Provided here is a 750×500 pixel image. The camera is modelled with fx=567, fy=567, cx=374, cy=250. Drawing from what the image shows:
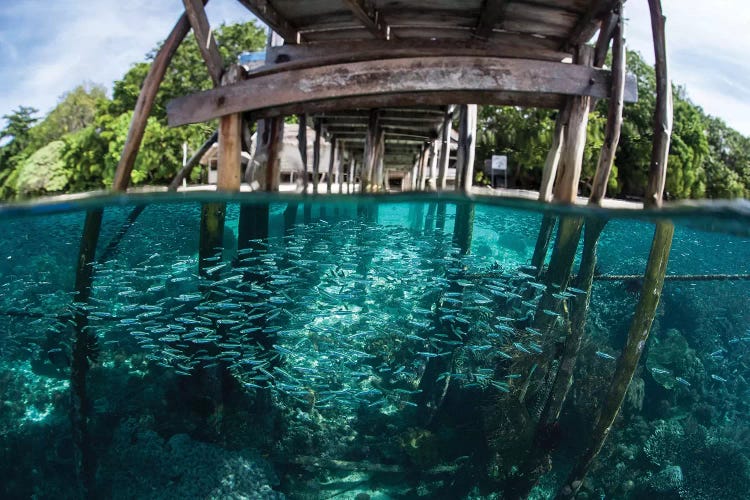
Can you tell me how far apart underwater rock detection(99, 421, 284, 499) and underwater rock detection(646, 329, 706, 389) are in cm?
449

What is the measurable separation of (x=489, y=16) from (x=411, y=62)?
115 cm

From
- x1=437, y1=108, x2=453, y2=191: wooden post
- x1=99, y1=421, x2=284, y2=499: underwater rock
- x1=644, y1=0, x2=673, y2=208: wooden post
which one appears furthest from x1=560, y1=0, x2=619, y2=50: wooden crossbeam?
x1=99, y1=421, x2=284, y2=499: underwater rock

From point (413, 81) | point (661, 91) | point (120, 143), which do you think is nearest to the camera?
point (413, 81)

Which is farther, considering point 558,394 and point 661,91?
point 661,91

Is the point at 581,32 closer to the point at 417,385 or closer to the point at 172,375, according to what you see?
the point at 417,385

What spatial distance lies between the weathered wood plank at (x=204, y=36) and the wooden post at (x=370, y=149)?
191 inches

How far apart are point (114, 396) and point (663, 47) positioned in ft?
22.5

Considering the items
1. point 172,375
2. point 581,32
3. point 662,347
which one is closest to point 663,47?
point 581,32

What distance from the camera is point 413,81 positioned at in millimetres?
5918

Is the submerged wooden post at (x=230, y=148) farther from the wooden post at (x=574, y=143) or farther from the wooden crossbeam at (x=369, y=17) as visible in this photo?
the wooden post at (x=574, y=143)

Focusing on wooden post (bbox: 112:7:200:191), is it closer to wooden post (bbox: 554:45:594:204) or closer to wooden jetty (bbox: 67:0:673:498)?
wooden jetty (bbox: 67:0:673:498)

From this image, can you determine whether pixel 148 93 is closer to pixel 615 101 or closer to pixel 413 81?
pixel 413 81

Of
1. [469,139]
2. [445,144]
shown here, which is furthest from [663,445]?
[445,144]

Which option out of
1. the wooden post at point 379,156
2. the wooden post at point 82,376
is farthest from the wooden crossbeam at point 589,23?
the wooden post at point 379,156
